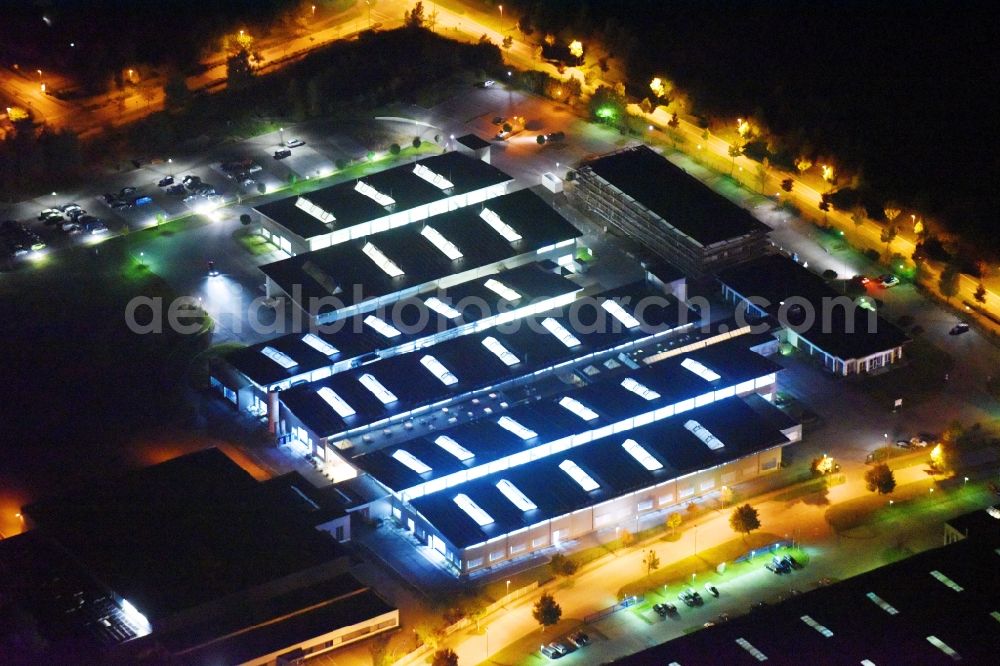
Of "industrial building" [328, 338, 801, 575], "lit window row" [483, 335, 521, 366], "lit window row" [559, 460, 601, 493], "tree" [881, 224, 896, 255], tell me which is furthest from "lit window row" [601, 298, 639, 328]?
"tree" [881, 224, 896, 255]

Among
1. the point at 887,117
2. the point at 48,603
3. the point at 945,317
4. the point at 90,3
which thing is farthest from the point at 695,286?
the point at 90,3

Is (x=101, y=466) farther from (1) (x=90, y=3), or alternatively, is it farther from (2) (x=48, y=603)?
(1) (x=90, y=3)

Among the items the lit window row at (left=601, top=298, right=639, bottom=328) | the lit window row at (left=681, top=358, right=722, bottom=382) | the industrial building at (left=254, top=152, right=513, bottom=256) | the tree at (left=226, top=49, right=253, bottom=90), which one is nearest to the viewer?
the lit window row at (left=681, top=358, right=722, bottom=382)

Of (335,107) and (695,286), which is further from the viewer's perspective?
(335,107)

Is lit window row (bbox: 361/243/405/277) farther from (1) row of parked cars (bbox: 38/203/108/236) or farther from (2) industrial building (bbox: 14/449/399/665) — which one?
(2) industrial building (bbox: 14/449/399/665)

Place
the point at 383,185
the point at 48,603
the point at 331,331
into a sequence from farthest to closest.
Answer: the point at 383,185 < the point at 331,331 < the point at 48,603

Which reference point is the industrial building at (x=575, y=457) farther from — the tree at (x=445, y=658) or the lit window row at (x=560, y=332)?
the tree at (x=445, y=658)

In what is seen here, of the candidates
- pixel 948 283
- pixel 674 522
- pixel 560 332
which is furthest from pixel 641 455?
pixel 948 283
